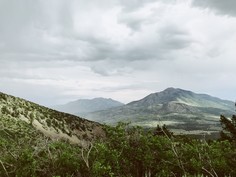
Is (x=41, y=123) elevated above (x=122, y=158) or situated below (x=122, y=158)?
above

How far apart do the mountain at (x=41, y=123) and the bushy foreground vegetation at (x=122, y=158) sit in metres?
35.6

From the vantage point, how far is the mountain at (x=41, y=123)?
244ft

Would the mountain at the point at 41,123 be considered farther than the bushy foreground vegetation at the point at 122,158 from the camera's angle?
Yes

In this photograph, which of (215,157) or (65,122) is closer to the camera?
(215,157)

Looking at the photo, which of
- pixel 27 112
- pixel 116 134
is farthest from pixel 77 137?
pixel 116 134

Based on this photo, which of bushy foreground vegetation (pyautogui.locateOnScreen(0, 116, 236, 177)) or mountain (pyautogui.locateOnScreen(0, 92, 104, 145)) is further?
mountain (pyautogui.locateOnScreen(0, 92, 104, 145))

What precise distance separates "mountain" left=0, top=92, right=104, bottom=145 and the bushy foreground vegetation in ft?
117

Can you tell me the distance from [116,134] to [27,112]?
54181mm

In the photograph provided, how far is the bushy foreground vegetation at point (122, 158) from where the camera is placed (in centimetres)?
3156

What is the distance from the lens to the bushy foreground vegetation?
104 feet

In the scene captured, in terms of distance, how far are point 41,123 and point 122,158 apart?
5370 cm

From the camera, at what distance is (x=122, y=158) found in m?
35.9

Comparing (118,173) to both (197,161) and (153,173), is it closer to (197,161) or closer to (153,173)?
(153,173)

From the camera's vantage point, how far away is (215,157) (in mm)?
35812
